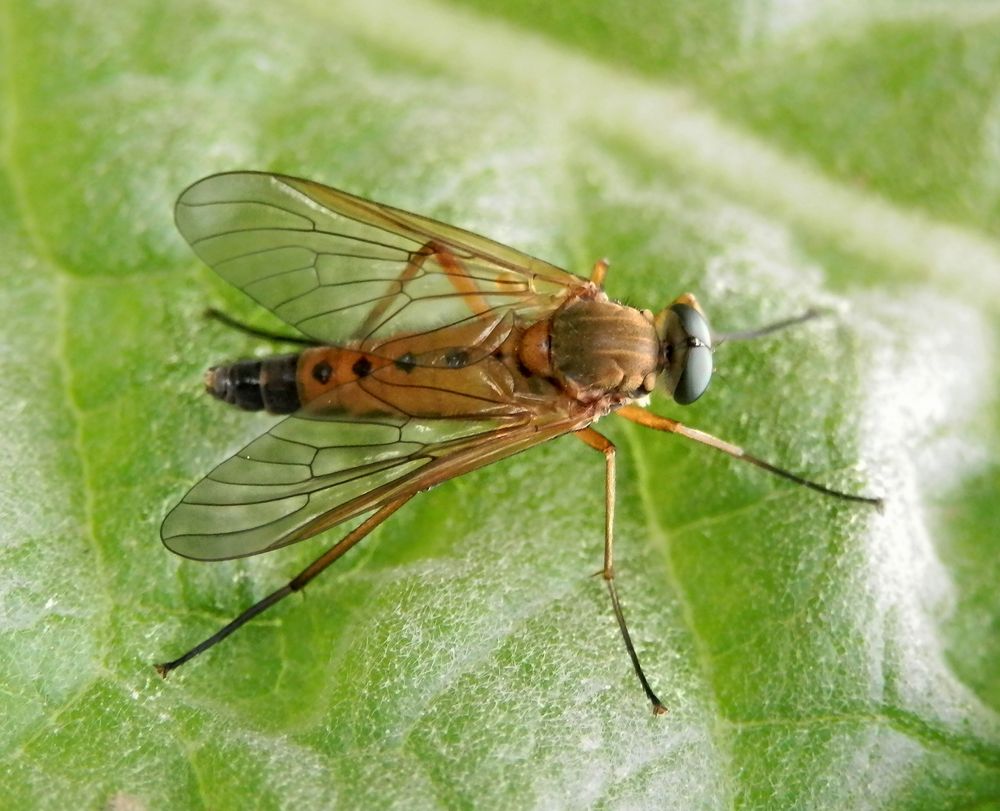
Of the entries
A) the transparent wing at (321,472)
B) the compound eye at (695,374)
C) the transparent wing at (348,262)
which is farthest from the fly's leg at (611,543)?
the transparent wing at (348,262)

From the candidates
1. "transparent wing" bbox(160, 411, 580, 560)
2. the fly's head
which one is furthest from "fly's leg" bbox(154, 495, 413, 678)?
the fly's head

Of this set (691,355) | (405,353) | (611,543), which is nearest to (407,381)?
(405,353)

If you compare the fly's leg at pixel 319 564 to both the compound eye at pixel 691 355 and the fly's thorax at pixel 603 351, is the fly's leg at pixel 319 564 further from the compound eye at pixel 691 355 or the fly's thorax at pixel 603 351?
the compound eye at pixel 691 355

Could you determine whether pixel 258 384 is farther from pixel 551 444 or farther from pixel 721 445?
pixel 721 445

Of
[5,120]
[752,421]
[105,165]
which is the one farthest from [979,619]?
[5,120]

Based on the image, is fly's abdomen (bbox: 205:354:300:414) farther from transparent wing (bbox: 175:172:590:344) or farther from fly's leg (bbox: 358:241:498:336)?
fly's leg (bbox: 358:241:498:336)
